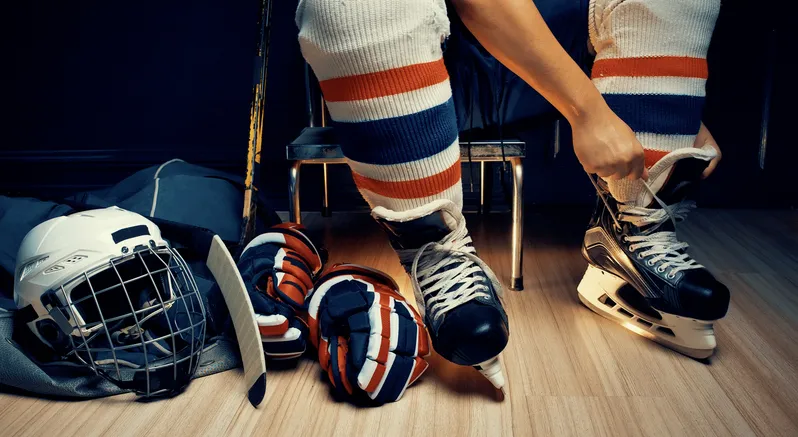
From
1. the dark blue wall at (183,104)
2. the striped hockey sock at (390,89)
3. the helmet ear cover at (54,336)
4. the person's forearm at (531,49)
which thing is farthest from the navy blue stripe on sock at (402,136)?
the dark blue wall at (183,104)

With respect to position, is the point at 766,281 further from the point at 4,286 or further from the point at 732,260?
the point at 4,286

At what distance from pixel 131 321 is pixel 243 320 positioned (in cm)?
18

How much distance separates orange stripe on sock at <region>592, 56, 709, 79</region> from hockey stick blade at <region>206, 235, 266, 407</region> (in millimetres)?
616

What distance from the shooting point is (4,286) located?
1064 mm

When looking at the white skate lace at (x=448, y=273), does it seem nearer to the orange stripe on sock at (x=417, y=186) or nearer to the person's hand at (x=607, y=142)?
the orange stripe on sock at (x=417, y=186)

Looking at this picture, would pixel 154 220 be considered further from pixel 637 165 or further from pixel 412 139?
pixel 637 165

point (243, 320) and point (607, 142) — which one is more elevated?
point (607, 142)

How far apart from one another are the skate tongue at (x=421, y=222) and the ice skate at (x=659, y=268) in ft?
0.89

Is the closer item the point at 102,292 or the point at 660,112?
the point at 102,292

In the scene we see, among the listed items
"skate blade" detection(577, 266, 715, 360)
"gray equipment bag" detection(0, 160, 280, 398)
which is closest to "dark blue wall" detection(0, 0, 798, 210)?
"gray equipment bag" detection(0, 160, 280, 398)

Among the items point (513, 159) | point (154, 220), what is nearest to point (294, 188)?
point (154, 220)

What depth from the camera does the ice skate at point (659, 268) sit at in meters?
0.89

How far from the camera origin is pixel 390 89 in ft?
2.61

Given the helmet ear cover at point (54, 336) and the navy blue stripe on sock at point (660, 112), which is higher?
the navy blue stripe on sock at point (660, 112)
